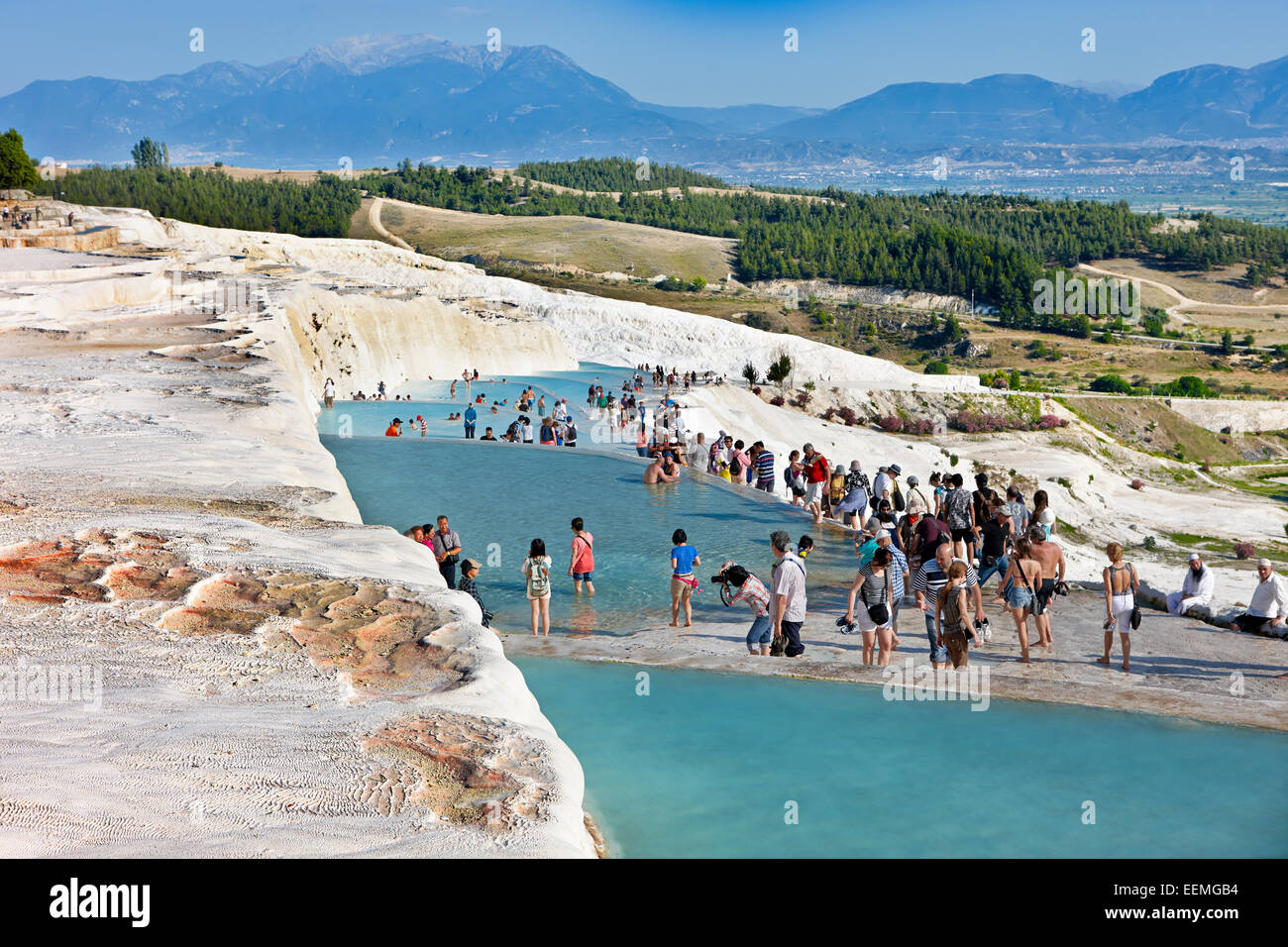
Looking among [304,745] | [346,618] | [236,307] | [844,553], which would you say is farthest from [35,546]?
[236,307]

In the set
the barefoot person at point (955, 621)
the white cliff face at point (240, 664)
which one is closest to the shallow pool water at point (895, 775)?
the barefoot person at point (955, 621)

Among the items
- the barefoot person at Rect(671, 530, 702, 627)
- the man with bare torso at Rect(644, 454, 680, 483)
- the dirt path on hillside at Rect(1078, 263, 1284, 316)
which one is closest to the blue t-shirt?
the barefoot person at Rect(671, 530, 702, 627)

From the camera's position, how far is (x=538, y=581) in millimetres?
11586

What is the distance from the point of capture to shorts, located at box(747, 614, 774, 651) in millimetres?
10844

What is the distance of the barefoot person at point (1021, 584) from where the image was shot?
1078 cm

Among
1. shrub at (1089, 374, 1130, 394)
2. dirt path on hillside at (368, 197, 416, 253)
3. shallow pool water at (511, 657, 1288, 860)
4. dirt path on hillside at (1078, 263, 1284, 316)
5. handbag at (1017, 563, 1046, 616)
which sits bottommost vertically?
shrub at (1089, 374, 1130, 394)

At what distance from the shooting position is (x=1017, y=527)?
13891mm

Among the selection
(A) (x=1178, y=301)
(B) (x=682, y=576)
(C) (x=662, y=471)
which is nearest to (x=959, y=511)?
(B) (x=682, y=576)

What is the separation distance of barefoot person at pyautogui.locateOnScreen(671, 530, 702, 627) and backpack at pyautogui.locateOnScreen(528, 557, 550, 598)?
4.53 feet

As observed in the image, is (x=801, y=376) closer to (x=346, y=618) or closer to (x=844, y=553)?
(x=844, y=553)

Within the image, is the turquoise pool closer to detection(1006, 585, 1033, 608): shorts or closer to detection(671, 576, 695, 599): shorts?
detection(671, 576, 695, 599): shorts

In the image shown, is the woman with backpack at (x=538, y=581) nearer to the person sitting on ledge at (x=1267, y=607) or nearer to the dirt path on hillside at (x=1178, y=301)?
the person sitting on ledge at (x=1267, y=607)

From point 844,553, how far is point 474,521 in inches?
214

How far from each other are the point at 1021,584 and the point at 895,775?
3748 mm
